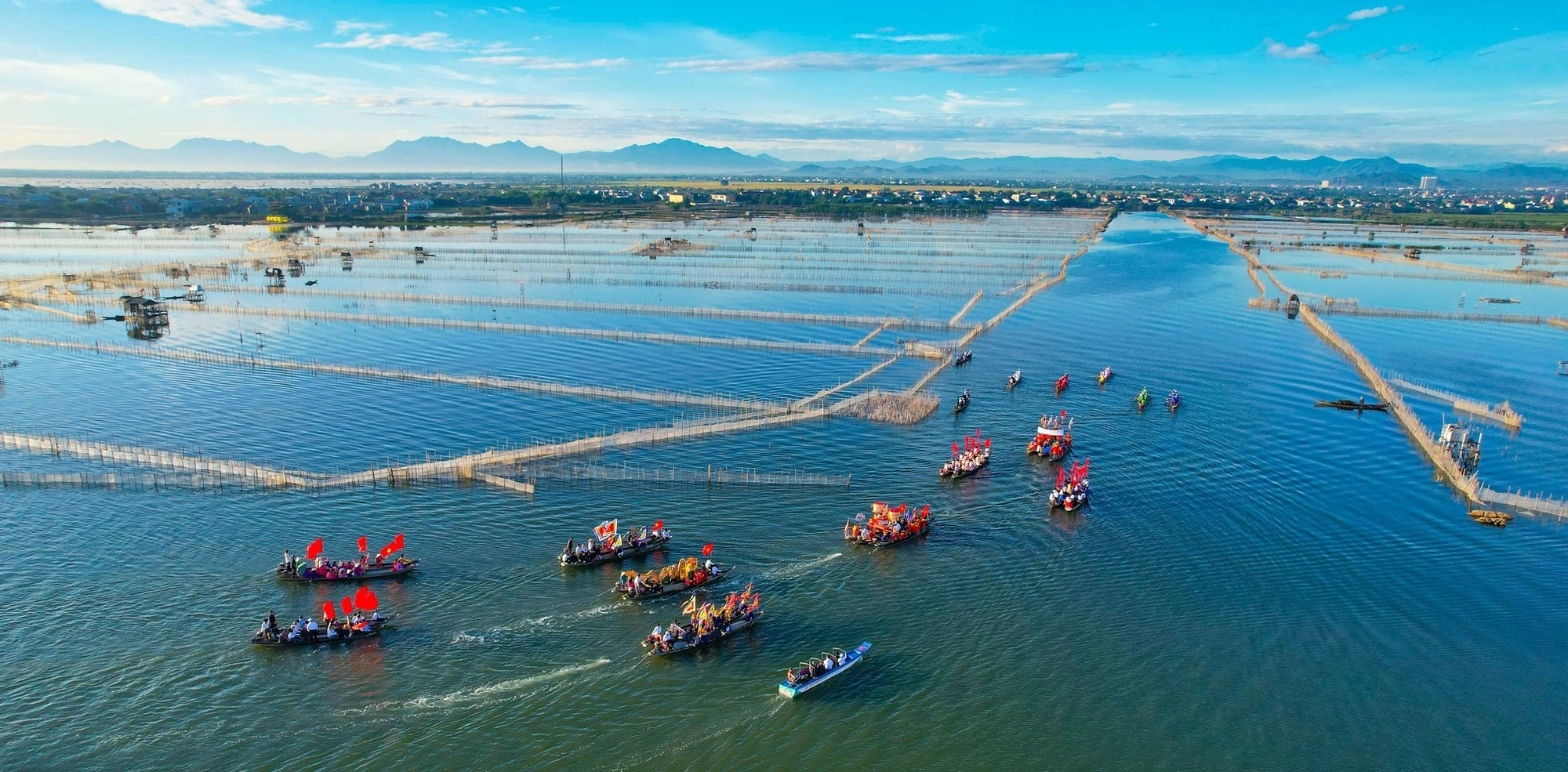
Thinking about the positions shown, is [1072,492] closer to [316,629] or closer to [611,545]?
[611,545]

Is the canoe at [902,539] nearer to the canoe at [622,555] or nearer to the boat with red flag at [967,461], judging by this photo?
the boat with red flag at [967,461]

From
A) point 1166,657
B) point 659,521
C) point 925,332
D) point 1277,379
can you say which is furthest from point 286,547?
point 1277,379

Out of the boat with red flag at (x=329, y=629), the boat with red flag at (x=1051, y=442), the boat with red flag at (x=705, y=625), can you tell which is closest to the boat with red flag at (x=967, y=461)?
the boat with red flag at (x=1051, y=442)

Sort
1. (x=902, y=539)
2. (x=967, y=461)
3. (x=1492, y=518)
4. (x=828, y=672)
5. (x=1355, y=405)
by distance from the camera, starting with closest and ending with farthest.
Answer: (x=828, y=672) < (x=902, y=539) < (x=1492, y=518) < (x=967, y=461) < (x=1355, y=405)

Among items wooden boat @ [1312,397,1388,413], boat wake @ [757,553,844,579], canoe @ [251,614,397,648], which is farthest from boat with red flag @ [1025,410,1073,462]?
canoe @ [251,614,397,648]

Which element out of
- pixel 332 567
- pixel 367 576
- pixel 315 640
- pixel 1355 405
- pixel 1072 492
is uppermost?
pixel 1355 405

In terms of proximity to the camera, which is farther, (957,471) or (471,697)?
(957,471)

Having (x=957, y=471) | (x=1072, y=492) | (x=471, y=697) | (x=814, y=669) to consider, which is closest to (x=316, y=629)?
(x=471, y=697)

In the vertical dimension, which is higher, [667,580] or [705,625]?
[667,580]
